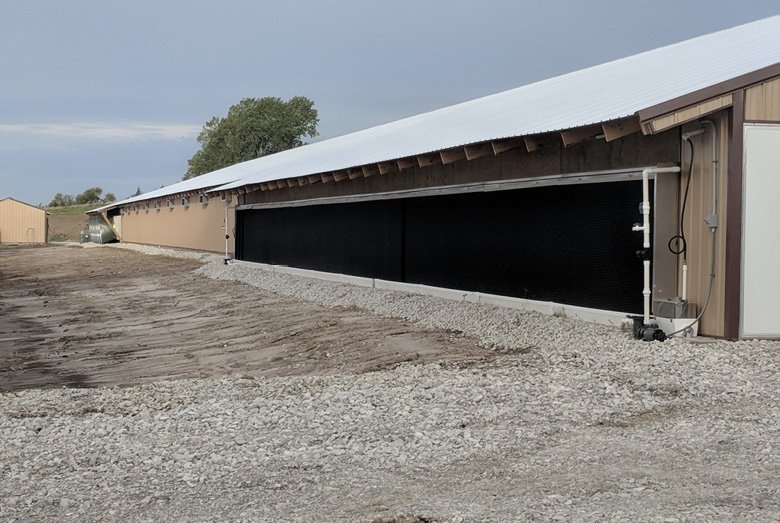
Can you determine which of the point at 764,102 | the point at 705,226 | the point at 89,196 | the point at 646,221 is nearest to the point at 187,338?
the point at 646,221

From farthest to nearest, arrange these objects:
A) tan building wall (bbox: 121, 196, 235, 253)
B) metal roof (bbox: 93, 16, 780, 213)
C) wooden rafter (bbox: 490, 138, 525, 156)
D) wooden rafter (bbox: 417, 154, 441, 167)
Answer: tan building wall (bbox: 121, 196, 235, 253), wooden rafter (bbox: 417, 154, 441, 167), wooden rafter (bbox: 490, 138, 525, 156), metal roof (bbox: 93, 16, 780, 213)

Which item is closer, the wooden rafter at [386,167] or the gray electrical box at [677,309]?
the gray electrical box at [677,309]

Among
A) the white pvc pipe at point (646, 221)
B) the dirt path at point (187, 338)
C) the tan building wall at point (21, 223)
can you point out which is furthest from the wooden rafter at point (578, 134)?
the tan building wall at point (21, 223)

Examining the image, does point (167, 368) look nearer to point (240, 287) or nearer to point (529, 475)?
point (529, 475)

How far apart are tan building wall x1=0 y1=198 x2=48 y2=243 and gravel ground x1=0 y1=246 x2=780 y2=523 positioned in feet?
168

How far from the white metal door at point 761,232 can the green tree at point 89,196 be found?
105 meters

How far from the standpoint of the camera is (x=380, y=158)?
15633 mm

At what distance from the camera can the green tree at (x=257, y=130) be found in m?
80.6

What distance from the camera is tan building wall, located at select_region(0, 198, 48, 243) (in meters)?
53.9

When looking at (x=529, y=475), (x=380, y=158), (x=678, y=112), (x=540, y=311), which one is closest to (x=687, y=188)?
(x=678, y=112)

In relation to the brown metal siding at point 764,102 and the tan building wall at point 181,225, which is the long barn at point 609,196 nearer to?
the brown metal siding at point 764,102

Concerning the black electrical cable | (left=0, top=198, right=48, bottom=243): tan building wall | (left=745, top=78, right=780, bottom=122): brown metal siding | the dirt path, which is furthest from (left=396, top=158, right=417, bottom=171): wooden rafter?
(left=0, top=198, right=48, bottom=243): tan building wall

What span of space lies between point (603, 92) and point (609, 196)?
3283 millimetres

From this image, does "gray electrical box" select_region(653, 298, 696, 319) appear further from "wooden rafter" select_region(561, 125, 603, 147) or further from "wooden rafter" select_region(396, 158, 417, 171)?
"wooden rafter" select_region(396, 158, 417, 171)
